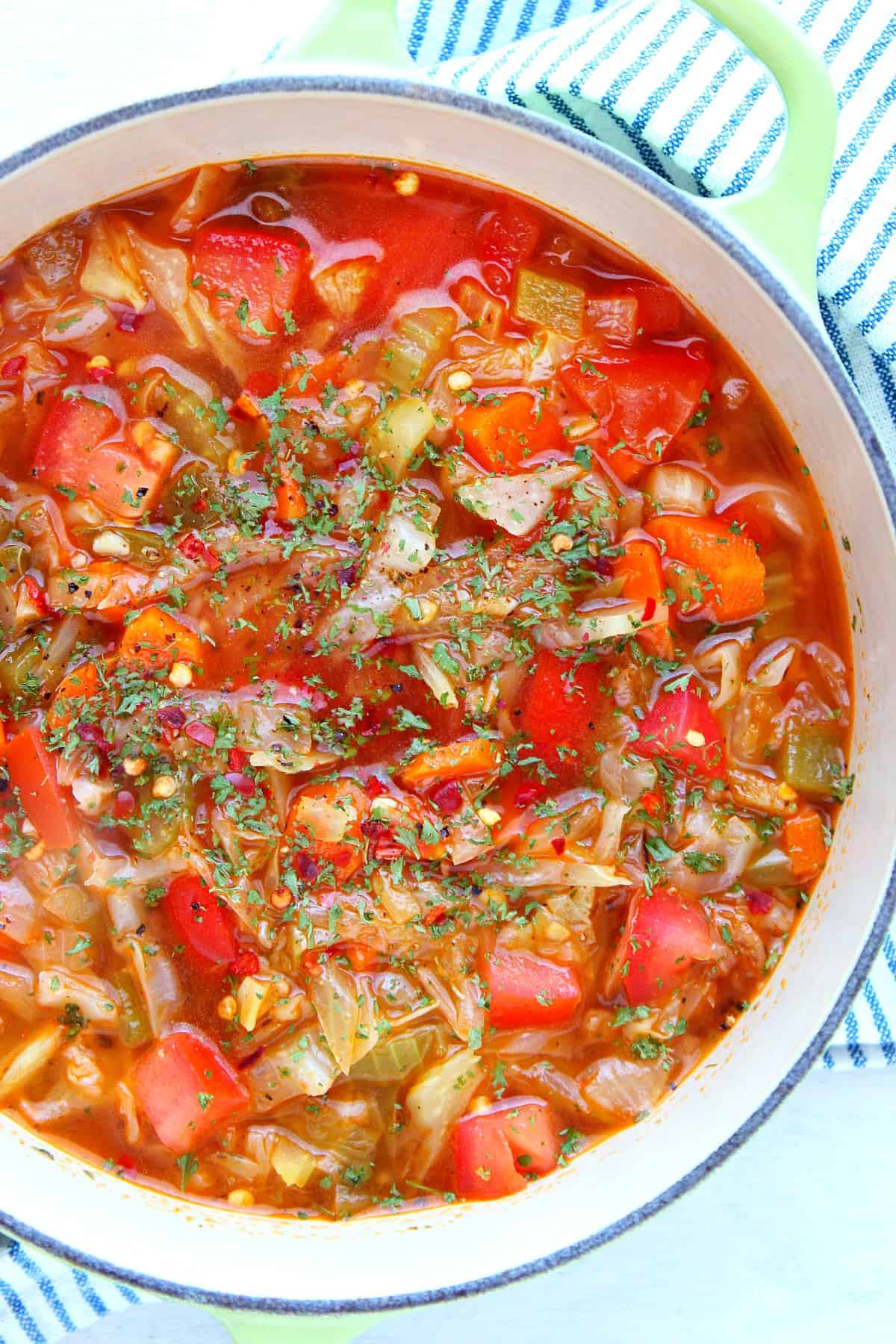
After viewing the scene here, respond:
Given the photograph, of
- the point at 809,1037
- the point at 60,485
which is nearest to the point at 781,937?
the point at 809,1037

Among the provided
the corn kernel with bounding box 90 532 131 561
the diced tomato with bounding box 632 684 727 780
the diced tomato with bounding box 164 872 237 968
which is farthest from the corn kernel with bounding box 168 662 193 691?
the diced tomato with bounding box 632 684 727 780

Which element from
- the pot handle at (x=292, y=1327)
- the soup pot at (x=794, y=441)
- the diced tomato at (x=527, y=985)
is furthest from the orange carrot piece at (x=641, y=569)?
the pot handle at (x=292, y=1327)

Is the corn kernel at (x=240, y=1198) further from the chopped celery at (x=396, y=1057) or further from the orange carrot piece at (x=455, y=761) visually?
the orange carrot piece at (x=455, y=761)

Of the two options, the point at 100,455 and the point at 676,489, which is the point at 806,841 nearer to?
the point at 676,489

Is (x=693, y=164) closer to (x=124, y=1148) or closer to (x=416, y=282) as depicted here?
(x=416, y=282)

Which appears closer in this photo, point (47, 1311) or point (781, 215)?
point (781, 215)

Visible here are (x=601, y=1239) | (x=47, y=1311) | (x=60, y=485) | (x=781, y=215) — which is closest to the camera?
(x=781, y=215)
